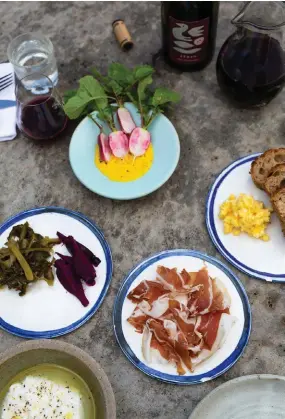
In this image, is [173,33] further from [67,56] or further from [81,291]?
[81,291]

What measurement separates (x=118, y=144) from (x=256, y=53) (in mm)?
404

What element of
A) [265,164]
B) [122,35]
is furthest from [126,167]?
[122,35]

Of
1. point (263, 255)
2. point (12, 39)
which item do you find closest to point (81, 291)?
point (263, 255)

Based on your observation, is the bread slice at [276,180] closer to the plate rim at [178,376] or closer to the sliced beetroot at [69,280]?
the plate rim at [178,376]

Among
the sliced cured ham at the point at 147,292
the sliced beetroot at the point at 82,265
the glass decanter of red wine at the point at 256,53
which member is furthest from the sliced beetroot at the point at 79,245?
the glass decanter of red wine at the point at 256,53

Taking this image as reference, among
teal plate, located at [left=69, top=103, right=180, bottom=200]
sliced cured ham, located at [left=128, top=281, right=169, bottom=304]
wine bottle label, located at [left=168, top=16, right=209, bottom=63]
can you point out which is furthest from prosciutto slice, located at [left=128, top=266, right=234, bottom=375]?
wine bottle label, located at [left=168, top=16, right=209, bottom=63]

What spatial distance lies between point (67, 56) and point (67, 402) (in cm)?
99

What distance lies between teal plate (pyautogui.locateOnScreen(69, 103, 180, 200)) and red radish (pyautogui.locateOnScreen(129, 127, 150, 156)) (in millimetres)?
26

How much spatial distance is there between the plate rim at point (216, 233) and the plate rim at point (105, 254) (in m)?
0.25

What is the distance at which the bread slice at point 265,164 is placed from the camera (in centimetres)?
115

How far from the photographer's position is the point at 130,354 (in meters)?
1.03

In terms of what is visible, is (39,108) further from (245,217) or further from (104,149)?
(245,217)

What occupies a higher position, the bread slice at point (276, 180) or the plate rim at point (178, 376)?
the bread slice at point (276, 180)

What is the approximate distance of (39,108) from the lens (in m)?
1.22
